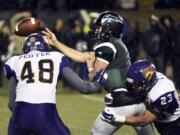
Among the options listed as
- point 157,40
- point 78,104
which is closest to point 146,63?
point 78,104

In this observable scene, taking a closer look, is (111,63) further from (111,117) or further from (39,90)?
(39,90)

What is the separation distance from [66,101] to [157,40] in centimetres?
272

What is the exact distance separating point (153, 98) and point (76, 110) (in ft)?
19.8

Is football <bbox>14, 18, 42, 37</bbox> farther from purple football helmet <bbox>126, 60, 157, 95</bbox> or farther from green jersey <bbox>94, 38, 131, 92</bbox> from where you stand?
purple football helmet <bbox>126, 60, 157, 95</bbox>

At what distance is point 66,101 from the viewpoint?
13.0 meters

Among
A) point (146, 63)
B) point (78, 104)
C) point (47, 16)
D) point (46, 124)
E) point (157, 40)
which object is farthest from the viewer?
point (47, 16)

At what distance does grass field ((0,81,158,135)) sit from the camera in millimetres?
9931

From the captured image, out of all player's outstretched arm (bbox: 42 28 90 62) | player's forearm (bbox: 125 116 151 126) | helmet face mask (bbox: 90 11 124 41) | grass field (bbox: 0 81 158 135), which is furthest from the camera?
grass field (bbox: 0 81 158 135)

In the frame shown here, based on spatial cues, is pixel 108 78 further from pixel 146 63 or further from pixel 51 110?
pixel 51 110

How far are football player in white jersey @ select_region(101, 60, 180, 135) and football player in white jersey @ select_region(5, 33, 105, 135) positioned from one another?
1.58 ft

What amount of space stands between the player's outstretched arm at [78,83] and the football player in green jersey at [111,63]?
28.1 inches

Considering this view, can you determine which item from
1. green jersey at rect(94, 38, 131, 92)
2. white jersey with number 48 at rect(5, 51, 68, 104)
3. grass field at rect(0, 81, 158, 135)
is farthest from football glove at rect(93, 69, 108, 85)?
grass field at rect(0, 81, 158, 135)

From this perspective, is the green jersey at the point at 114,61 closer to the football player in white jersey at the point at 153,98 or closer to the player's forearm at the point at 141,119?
the football player in white jersey at the point at 153,98

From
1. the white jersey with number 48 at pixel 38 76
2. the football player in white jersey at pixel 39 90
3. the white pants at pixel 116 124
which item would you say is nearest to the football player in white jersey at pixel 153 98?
the white pants at pixel 116 124
